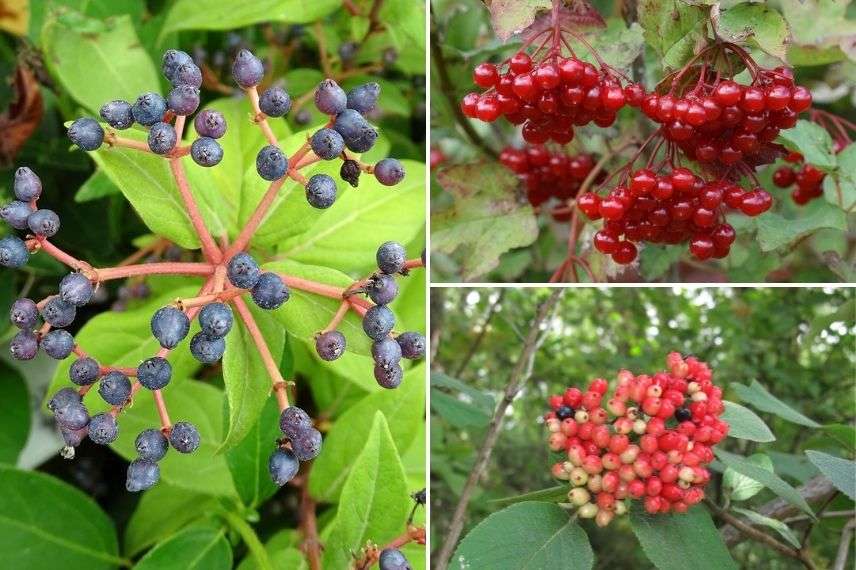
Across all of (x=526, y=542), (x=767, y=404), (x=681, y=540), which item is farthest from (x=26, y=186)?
(x=767, y=404)

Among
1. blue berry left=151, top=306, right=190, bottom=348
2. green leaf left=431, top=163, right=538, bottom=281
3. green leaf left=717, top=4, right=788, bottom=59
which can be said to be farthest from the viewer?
green leaf left=431, top=163, right=538, bottom=281

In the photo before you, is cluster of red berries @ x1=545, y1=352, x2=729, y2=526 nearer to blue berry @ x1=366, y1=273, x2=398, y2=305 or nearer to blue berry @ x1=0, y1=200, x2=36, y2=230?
blue berry @ x1=366, y1=273, x2=398, y2=305

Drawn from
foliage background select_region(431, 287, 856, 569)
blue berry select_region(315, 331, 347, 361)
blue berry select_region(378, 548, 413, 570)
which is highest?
blue berry select_region(315, 331, 347, 361)

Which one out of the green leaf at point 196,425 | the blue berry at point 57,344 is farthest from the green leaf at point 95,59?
the blue berry at point 57,344

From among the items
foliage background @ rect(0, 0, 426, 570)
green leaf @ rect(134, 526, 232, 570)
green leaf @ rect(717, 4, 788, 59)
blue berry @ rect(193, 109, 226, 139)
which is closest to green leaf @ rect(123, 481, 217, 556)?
foliage background @ rect(0, 0, 426, 570)

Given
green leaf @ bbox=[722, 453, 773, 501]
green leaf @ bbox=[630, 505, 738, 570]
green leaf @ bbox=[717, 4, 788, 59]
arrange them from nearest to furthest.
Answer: green leaf @ bbox=[717, 4, 788, 59] < green leaf @ bbox=[630, 505, 738, 570] < green leaf @ bbox=[722, 453, 773, 501]

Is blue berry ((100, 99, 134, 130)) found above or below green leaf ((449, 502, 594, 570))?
above

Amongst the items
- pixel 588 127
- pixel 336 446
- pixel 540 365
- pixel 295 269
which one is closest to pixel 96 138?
pixel 295 269
